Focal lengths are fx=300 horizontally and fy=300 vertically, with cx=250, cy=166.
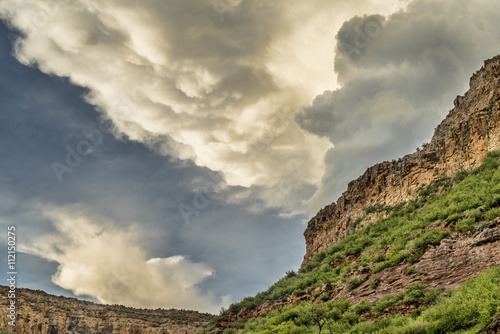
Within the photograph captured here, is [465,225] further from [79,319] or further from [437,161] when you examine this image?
[79,319]

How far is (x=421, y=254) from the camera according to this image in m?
17.1

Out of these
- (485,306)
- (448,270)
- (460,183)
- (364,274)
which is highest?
(460,183)

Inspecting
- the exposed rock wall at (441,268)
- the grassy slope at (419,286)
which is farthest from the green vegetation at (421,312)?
the exposed rock wall at (441,268)

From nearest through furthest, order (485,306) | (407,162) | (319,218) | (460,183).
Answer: (485,306)
(460,183)
(407,162)
(319,218)

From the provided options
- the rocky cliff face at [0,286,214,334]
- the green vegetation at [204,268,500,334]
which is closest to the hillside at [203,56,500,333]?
the green vegetation at [204,268,500,334]

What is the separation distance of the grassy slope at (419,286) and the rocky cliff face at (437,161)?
72.4 inches

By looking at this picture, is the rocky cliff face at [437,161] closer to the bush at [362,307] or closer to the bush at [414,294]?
the bush at [414,294]

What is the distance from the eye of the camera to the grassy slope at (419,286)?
988 centimetres

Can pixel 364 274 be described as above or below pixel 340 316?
above

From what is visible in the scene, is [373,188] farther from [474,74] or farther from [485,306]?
[485,306]

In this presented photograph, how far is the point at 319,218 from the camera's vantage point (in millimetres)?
52188

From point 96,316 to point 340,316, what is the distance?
79.3 metres

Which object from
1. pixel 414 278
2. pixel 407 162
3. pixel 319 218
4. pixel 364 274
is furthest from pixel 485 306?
pixel 319 218

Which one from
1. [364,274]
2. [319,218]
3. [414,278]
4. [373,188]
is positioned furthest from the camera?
[319,218]
